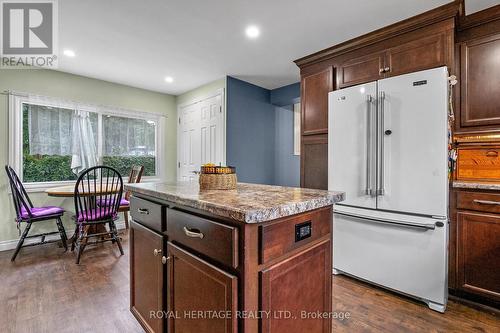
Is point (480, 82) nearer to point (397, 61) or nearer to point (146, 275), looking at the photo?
point (397, 61)

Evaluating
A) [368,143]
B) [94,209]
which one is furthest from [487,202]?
[94,209]

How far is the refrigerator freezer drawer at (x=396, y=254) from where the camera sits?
1.85 meters

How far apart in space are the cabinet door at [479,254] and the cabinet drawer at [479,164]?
70cm

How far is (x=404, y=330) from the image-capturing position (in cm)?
165

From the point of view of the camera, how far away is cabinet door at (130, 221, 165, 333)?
129 centimetres

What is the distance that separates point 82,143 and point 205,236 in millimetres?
3650

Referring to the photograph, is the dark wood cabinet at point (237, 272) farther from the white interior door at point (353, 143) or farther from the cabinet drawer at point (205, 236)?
the white interior door at point (353, 143)

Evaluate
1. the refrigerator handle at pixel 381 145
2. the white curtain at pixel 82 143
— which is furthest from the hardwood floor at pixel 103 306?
the white curtain at pixel 82 143

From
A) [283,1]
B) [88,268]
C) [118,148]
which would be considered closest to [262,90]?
[283,1]

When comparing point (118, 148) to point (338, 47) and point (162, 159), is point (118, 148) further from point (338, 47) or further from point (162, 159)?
point (338, 47)

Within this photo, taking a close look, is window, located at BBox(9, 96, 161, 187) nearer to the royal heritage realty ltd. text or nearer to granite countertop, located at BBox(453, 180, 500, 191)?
the royal heritage realty ltd. text

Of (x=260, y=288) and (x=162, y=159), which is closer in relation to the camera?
(x=260, y=288)

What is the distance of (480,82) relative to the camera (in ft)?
6.77

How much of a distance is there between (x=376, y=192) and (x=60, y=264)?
128 inches
